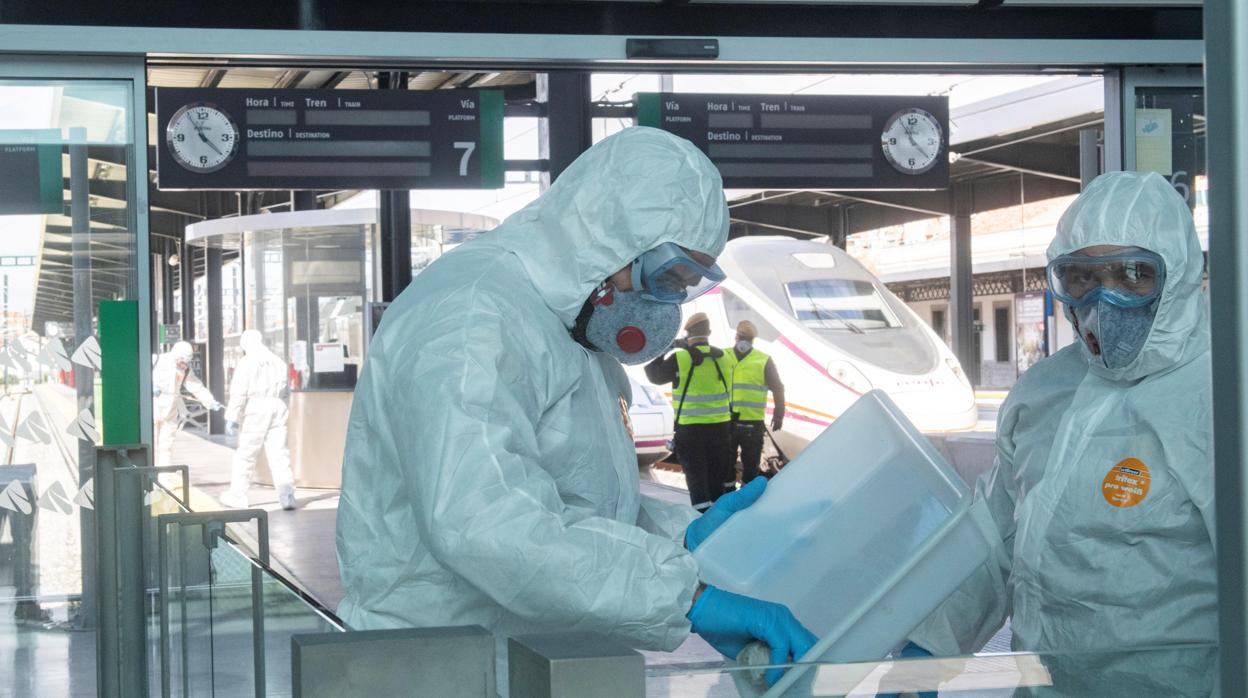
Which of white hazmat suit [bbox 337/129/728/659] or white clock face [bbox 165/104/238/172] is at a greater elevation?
white clock face [bbox 165/104/238/172]

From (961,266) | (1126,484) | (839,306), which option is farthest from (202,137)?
(961,266)

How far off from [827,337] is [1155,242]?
10.1 meters

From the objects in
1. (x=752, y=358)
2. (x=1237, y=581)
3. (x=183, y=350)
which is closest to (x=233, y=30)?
(x=1237, y=581)

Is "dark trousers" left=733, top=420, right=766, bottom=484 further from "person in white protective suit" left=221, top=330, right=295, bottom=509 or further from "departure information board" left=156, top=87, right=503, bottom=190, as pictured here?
"departure information board" left=156, top=87, right=503, bottom=190

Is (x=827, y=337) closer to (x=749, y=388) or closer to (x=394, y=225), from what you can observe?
(x=749, y=388)

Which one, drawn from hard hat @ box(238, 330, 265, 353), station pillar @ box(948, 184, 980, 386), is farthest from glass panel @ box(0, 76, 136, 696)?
station pillar @ box(948, 184, 980, 386)

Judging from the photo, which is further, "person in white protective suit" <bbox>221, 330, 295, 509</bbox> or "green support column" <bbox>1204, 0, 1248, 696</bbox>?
"person in white protective suit" <bbox>221, 330, 295, 509</bbox>

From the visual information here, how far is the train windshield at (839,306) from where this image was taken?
503 inches

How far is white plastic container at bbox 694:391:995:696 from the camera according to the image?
211 cm

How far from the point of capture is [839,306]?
13008 mm

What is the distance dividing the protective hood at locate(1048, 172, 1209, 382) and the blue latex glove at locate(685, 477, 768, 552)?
751 millimetres

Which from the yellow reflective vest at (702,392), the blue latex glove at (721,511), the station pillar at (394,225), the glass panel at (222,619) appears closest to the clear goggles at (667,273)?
the blue latex glove at (721,511)

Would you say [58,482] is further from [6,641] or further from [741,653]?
[741,653]

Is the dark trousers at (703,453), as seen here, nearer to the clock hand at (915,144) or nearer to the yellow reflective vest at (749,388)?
the yellow reflective vest at (749,388)
